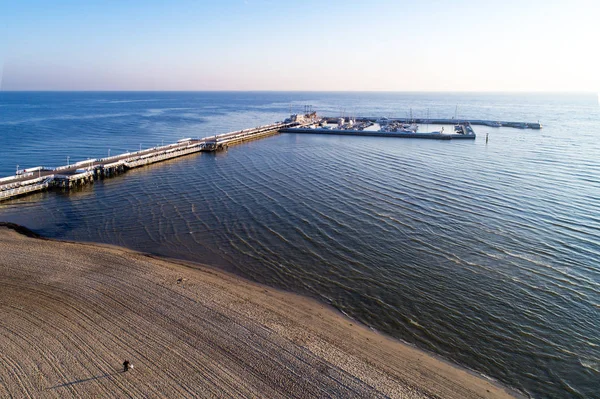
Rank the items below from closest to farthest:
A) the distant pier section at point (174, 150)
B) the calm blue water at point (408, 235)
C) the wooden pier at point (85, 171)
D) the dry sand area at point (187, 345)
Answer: the dry sand area at point (187, 345), the calm blue water at point (408, 235), the wooden pier at point (85, 171), the distant pier section at point (174, 150)

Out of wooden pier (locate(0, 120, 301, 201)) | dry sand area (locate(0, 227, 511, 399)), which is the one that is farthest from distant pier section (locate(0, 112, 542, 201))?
dry sand area (locate(0, 227, 511, 399))

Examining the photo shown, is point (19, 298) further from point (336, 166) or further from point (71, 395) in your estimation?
point (336, 166)

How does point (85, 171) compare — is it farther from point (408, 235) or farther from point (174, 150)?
point (408, 235)

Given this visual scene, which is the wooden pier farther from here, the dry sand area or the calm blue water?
the dry sand area

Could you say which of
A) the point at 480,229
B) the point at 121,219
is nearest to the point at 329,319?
the point at 480,229

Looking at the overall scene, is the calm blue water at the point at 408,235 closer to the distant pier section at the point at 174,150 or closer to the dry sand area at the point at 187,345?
the dry sand area at the point at 187,345

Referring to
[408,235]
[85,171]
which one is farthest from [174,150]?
[408,235]

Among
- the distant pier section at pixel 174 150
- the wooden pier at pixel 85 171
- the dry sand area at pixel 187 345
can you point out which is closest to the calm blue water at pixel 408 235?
the wooden pier at pixel 85 171
